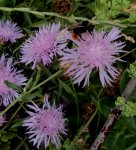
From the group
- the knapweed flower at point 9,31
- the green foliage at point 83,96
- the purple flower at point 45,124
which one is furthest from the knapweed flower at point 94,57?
the knapweed flower at point 9,31

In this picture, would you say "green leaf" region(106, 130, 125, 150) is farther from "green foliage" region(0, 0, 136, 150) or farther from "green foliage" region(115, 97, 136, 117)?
"green foliage" region(115, 97, 136, 117)

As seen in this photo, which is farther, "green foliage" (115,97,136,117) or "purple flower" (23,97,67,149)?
"purple flower" (23,97,67,149)

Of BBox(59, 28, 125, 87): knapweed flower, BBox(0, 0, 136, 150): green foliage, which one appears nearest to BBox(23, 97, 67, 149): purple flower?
BBox(0, 0, 136, 150): green foliage

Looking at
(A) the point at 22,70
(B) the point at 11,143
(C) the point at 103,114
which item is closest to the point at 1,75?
(A) the point at 22,70

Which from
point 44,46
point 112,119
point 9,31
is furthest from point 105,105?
point 9,31

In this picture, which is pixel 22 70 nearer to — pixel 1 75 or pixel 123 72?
pixel 1 75

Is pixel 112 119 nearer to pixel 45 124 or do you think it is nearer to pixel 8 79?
pixel 45 124

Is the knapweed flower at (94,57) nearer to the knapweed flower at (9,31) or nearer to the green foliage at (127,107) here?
the green foliage at (127,107)
